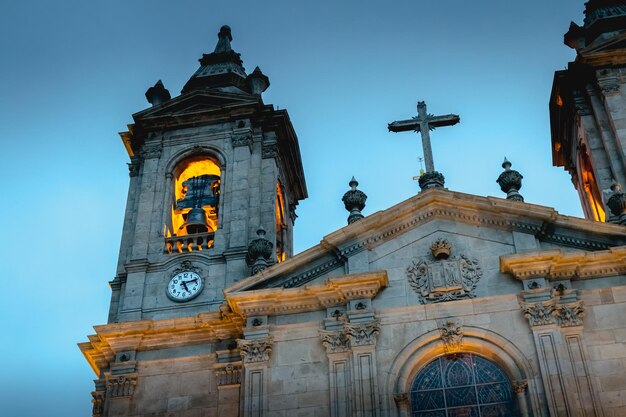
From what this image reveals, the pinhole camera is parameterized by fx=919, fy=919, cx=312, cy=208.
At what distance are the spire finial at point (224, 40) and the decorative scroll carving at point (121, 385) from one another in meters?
14.0

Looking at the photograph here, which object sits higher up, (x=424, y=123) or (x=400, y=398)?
(x=424, y=123)

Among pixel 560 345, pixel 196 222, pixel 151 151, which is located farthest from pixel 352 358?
pixel 151 151

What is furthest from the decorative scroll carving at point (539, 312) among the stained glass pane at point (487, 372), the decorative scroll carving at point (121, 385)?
the decorative scroll carving at point (121, 385)

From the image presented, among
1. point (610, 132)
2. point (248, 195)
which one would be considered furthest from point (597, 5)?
point (248, 195)

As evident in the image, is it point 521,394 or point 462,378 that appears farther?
point 462,378

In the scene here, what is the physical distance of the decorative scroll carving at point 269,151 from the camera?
2597 cm

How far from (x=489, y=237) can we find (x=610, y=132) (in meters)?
7.39

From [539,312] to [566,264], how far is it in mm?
1290

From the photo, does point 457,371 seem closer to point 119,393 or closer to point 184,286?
point 119,393

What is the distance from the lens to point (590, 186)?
91.6 ft

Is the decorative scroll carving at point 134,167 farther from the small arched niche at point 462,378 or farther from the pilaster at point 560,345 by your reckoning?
the pilaster at point 560,345

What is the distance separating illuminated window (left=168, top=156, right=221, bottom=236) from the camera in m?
24.6

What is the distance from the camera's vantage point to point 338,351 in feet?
61.1

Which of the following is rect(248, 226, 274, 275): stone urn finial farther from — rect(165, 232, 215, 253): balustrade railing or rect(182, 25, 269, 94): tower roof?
rect(182, 25, 269, 94): tower roof
